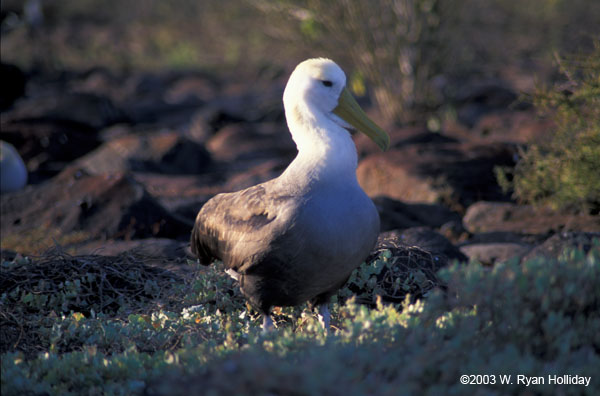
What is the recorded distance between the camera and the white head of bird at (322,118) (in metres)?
4.08

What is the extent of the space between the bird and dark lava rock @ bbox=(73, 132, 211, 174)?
7.43 m

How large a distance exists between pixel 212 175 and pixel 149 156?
4.45 feet

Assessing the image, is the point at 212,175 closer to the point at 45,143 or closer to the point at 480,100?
the point at 45,143

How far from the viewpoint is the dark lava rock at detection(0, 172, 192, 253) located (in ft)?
24.7

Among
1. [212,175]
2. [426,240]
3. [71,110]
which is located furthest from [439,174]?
[71,110]

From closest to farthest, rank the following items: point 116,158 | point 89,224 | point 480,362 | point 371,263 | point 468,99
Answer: point 480,362 → point 371,263 → point 89,224 → point 116,158 → point 468,99

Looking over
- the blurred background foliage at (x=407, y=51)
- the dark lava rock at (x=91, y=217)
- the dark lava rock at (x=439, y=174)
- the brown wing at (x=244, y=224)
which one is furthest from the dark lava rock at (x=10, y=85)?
the brown wing at (x=244, y=224)

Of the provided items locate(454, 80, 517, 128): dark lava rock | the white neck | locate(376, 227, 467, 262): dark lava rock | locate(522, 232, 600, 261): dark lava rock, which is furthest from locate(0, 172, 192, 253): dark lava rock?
locate(454, 80, 517, 128): dark lava rock

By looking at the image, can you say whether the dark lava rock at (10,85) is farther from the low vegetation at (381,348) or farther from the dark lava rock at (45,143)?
the low vegetation at (381,348)

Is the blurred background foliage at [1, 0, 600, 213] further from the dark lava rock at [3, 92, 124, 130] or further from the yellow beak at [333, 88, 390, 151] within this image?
the dark lava rock at [3, 92, 124, 130]

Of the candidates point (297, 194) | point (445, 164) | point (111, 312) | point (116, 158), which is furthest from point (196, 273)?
point (116, 158)

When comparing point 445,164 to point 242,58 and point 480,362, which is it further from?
point 242,58

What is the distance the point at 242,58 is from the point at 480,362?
24.3m

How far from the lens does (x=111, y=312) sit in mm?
5113
